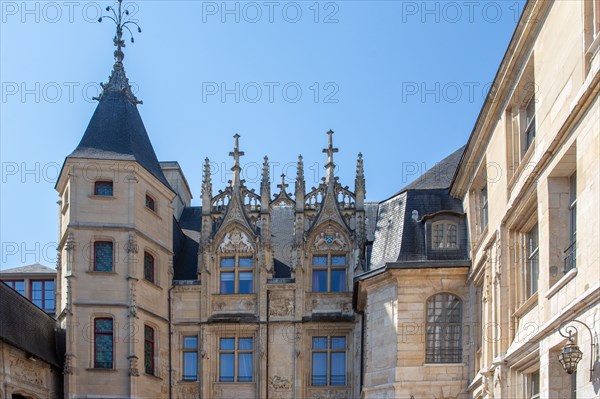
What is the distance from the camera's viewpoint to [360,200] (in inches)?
1225

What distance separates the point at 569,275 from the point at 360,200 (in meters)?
16.0

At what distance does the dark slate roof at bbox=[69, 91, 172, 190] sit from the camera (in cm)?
3009

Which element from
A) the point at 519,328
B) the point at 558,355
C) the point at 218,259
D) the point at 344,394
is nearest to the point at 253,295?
the point at 218,259

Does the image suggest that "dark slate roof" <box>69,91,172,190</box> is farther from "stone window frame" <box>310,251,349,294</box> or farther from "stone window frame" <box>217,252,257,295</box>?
"stone window frame" <box>310,251,349,294</box>

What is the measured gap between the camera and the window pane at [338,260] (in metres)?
31.2

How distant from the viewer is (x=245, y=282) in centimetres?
3125

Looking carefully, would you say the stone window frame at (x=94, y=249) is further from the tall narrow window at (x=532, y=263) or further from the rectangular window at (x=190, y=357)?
the tall narrow window at (x=532, y=263)

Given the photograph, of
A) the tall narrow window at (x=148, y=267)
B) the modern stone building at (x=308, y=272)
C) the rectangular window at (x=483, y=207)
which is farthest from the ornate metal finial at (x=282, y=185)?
the rectangular window at (x=483, y=207)

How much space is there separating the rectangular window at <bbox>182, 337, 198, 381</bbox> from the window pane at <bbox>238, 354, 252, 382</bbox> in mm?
1235

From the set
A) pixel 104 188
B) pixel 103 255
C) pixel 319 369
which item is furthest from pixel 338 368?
pixel 104 188

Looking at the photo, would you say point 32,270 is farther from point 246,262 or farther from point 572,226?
point 572,226

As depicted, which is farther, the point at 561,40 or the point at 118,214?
the point at 118,214

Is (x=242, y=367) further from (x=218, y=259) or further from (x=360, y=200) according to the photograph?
(x=360, y=200)

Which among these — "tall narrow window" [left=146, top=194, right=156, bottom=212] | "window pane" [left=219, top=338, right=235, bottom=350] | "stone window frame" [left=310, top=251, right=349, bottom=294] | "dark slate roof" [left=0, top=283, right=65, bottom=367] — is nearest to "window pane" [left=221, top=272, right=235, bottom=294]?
"window pane" [left=219, top=338, right=235, bottom=350]
